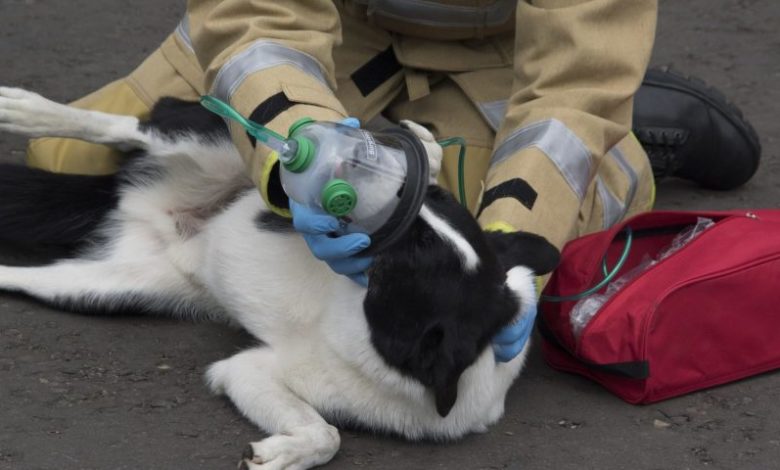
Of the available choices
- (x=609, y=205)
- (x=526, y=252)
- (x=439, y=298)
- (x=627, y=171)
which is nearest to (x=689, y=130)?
(x=627, y=171)

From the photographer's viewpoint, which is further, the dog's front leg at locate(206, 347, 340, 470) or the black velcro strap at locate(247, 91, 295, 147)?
the black velcro strap at locate(247, 91, 295, 147)

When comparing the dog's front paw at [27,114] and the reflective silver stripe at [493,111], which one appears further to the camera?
the reflective silver stripe at [493,111]

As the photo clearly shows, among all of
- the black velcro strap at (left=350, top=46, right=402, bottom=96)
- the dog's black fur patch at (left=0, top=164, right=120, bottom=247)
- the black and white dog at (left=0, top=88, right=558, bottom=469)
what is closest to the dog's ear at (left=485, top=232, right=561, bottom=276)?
the black and white dog at (left=0, top=88, right=558, bottom=469)

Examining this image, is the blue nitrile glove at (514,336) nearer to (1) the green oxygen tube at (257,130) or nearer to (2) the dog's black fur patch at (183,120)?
(1) the green oxygen tube at (257,130)

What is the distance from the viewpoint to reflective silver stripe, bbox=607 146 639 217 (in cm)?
261

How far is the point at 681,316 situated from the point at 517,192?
1.19 feet

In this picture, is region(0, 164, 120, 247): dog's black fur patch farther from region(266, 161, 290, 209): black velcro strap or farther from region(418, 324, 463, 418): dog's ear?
region(418, 324, 463, 418): dog's ear

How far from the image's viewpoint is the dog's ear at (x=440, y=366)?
5.96ft

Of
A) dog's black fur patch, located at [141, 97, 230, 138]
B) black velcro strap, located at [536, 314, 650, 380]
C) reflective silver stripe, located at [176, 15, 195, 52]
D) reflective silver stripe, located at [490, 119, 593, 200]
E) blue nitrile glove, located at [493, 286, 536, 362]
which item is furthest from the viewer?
reflective silver stripe, located at [176, 15, 195, 52]

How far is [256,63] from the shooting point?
2100mm

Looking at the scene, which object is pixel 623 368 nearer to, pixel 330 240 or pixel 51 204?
pixel 330 240

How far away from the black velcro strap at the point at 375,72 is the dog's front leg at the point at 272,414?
80cm

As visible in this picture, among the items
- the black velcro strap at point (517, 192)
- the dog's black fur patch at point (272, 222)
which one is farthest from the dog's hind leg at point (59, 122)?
the black velcro strap at point (517, 192)

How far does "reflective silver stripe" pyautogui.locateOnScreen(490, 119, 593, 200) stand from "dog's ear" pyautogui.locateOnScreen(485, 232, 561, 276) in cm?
24
